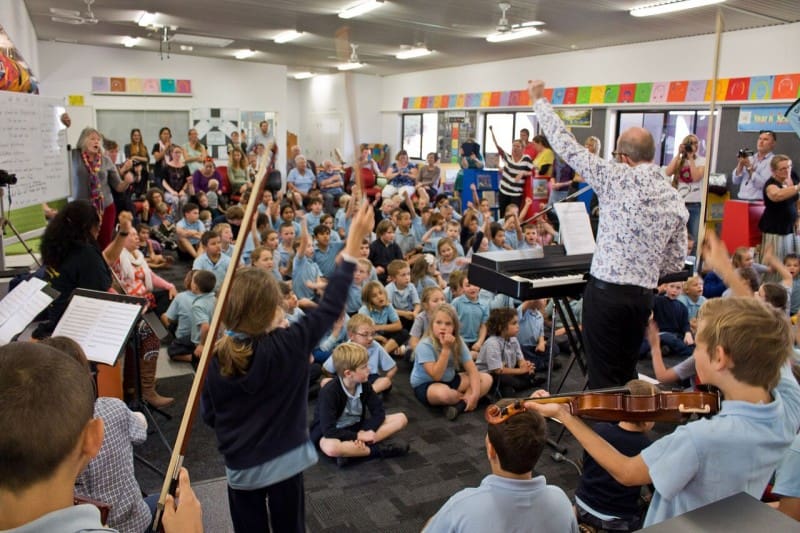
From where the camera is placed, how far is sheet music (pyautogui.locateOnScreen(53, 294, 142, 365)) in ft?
8.79

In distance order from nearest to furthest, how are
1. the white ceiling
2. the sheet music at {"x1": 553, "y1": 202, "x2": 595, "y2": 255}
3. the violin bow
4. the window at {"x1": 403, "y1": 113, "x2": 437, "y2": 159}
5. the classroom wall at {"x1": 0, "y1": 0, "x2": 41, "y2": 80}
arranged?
1. the violin bow
2. the sheet music at {"x1": 553, "y1": 202, "x2": 595, "y2": 255}
3. the classroom wall at {"x1": 0, "y1": 0, "x2": 41, "y2": 80}
4. the white ceiling
5. the window at {"x1": 403, "y1": 113, "x2": 437, "y2": 159}

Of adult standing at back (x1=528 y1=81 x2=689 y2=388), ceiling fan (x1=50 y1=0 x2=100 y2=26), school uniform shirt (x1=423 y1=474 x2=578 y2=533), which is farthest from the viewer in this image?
ceiling fan (x1=50 y1=0 x2=100 y2=26)

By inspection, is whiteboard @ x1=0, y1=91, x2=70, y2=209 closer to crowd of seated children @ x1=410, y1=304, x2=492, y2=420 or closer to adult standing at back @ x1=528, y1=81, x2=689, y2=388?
crowd of seated children @ x1=410, y1=304, x2=492, y2=420

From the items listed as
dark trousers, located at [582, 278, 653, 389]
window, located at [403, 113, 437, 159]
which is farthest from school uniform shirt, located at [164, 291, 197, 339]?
window, located at [403, 113, 437, 159]

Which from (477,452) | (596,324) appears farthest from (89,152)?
(596,324)

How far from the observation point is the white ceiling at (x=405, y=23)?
7562 millimetres

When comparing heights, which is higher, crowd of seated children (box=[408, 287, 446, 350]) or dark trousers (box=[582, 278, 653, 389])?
dark trousers (box=[582, 278, 653, 389])

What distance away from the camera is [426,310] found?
4.48 m

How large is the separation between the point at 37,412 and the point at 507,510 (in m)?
1.11

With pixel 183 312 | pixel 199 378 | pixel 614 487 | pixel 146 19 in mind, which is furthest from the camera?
pixel 146 19

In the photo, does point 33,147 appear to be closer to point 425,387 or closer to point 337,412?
point 337,412

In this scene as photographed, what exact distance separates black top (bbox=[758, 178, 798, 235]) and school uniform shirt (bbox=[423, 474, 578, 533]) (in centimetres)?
603

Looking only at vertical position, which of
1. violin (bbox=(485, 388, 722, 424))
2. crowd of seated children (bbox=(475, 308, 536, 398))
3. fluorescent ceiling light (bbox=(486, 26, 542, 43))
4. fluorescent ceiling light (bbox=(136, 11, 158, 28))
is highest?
fluorescent ceiling light (bbox=(136, 11, 158, 28))

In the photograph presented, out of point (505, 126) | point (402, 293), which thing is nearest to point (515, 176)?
point (402, 293)
